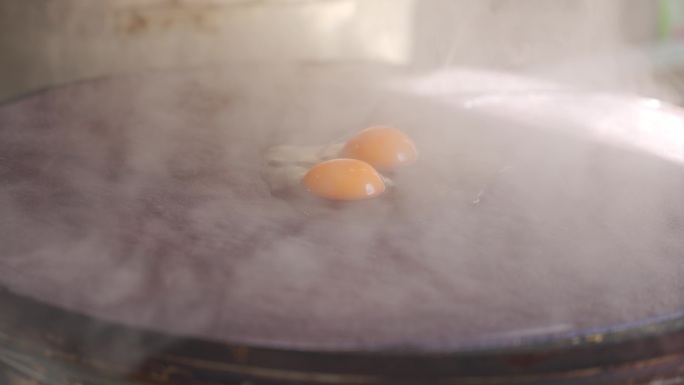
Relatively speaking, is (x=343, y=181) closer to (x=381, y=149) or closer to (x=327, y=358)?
(x=381, y=149)

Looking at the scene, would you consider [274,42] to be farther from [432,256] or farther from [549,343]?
[549,343]

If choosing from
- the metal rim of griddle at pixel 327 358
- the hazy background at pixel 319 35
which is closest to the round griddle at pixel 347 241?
the metal rim of griddle at pixel 327 358

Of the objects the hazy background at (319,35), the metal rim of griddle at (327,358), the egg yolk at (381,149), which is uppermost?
the metal rim of griddle at (327,358)

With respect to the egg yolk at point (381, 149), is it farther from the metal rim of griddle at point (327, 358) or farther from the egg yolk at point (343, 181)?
the metal rim of griddle at point (327, 358)

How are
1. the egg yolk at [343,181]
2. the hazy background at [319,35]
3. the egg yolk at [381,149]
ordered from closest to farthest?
1. the egg yolk at [343,181]
2. the egg yolk at [381,149]
3. the hazy background at [319,35]

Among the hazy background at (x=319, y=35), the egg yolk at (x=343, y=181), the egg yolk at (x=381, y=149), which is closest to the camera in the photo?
the egg yolk at (x=343, y=181)

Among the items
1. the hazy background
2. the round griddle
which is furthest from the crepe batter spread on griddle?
the hazy background

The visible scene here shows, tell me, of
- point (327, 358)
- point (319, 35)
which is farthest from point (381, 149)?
point (319, 35)
